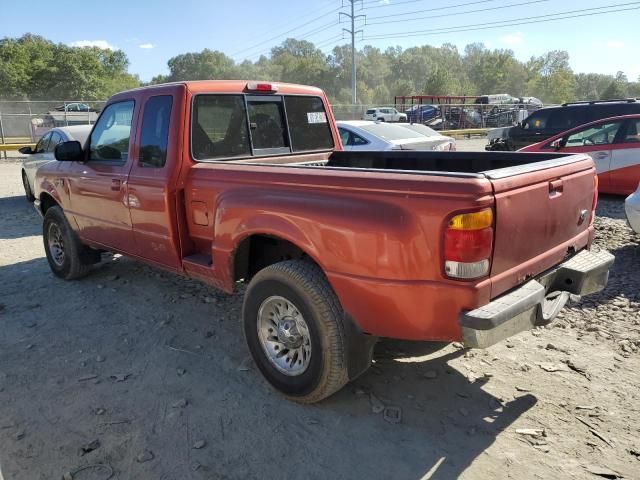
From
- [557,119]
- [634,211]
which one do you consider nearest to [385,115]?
[557,119]

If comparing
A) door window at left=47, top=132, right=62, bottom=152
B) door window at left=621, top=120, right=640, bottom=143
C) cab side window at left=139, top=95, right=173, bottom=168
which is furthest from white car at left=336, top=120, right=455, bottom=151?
door window at left=47, top=132, right=62, bottom=152

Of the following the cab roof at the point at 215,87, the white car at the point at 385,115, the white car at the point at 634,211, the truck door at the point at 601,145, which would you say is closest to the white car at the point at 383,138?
the truck door at the point at 601,145

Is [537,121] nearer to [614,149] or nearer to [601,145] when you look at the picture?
[601,145]

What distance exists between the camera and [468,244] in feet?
7.91

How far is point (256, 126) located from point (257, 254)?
51.0 inches

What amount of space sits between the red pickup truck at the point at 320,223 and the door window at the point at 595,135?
6.37m

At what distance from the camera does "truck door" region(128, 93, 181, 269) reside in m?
3.85

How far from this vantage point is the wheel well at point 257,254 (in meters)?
3.52

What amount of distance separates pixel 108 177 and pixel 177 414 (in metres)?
2.39

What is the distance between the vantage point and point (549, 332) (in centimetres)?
418

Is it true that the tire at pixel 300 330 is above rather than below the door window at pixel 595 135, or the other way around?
below

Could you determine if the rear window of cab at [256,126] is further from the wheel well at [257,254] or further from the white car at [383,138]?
the white car at [383,138]

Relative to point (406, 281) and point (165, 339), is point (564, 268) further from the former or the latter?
point (165, 339)

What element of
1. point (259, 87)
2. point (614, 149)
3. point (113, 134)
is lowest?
point (614, 149)
